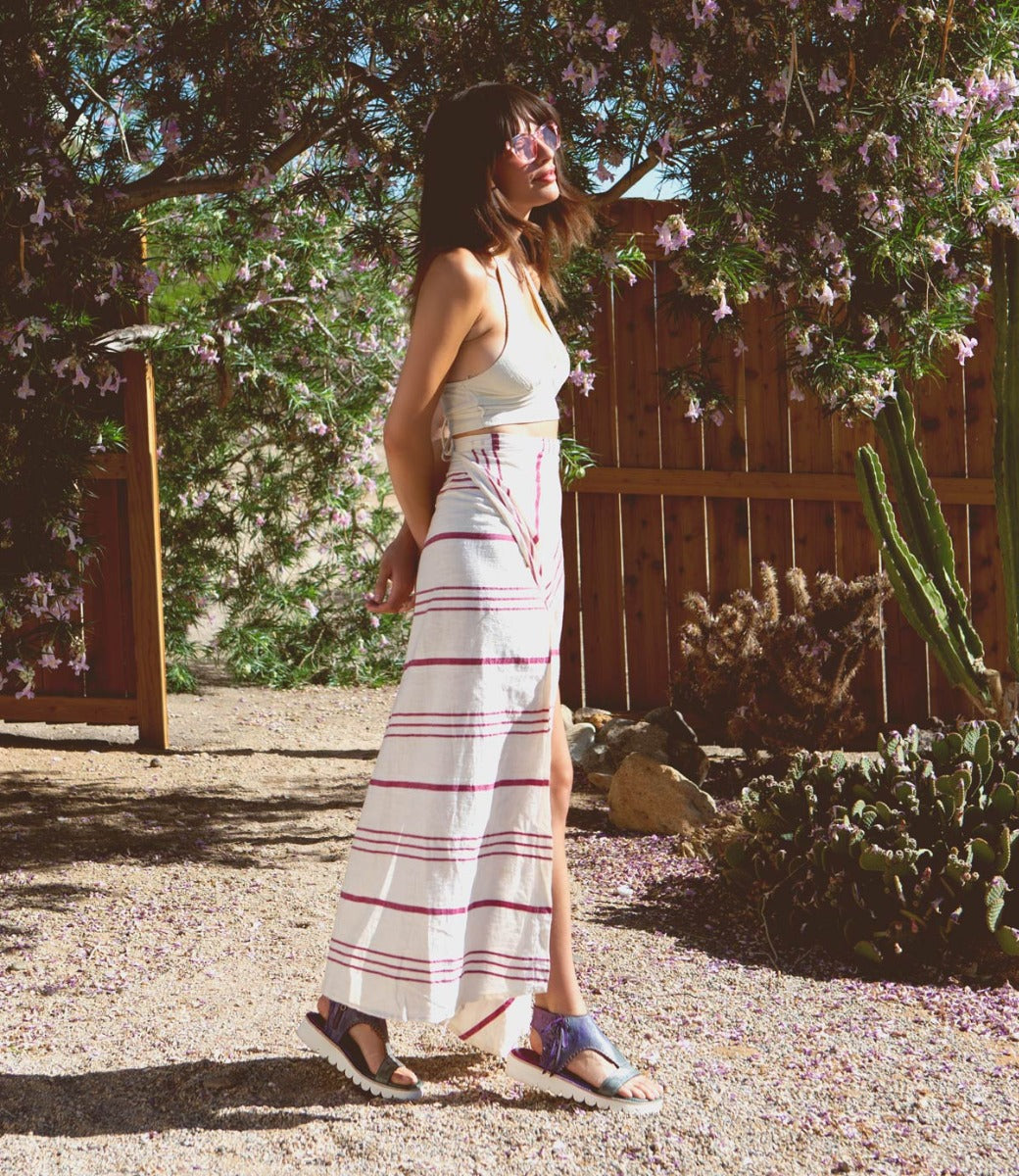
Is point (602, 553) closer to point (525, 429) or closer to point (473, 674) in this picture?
point (525, 429)

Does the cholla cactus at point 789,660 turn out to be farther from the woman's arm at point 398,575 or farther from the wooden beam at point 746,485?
the woman's arm at point 398,575

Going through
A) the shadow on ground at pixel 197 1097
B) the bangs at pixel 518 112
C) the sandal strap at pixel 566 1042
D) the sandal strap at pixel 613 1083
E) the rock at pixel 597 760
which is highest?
the bangs at pixel 518 112

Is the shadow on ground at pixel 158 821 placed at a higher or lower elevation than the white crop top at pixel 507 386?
lower

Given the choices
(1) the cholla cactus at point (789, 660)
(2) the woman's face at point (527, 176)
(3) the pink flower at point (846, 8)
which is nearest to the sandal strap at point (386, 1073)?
(2) the woman's face at point (527, 176)

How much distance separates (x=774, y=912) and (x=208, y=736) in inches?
141

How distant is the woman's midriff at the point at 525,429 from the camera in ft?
8.68

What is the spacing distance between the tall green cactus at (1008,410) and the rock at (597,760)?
5.60 ft

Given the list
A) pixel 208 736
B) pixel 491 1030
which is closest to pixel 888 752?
pixel 491 1030

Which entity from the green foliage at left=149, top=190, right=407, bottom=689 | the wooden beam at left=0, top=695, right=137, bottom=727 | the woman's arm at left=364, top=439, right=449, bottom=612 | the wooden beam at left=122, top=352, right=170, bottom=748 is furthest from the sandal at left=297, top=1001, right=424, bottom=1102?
the green foliage at left=149, top=190, right=407, bottom=689

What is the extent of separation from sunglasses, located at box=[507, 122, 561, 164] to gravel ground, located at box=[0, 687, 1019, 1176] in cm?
183

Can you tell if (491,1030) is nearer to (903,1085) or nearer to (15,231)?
(903,1085)

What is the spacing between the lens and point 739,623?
18.6ft

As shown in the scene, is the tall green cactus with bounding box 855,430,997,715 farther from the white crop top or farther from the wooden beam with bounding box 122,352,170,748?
the wooden beam with bounding box 122,352,170,748

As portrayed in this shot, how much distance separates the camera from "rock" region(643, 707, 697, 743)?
5.87m
